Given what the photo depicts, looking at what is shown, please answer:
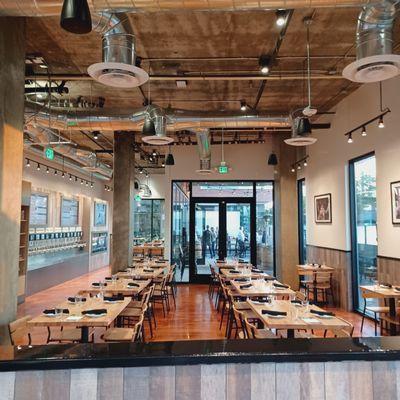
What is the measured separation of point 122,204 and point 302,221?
5.17m

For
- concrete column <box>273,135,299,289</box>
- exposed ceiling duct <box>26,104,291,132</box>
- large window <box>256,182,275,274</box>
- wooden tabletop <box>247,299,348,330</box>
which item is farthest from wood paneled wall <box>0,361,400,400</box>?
large window <box>256,182,275,274</box>

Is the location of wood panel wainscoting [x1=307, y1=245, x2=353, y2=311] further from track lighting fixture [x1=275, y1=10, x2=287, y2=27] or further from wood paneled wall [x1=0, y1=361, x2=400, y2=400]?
wood paneled wall [x1=0, y1=361, x2=400, y2=400]

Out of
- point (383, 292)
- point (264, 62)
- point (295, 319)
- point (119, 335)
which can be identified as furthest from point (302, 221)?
point (119, 335)

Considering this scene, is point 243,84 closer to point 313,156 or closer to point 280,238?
point 313,156

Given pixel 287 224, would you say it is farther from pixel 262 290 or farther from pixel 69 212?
pixel 69 212

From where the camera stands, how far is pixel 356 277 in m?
7.63

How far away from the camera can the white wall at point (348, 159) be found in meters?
6.11

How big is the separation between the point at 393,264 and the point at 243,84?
404 centimetres

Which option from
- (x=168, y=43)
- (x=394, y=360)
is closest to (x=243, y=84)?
(x=168, y=43)

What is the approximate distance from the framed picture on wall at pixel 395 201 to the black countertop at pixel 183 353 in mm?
4443

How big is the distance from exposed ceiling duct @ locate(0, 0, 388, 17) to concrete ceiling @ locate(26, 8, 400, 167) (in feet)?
5.69

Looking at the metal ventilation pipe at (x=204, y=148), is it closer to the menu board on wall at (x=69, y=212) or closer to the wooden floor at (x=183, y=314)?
the wooden floor at (x=183, y=314)

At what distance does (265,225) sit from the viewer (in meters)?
11.7

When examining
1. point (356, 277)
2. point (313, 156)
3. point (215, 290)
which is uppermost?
point (313, 156)
